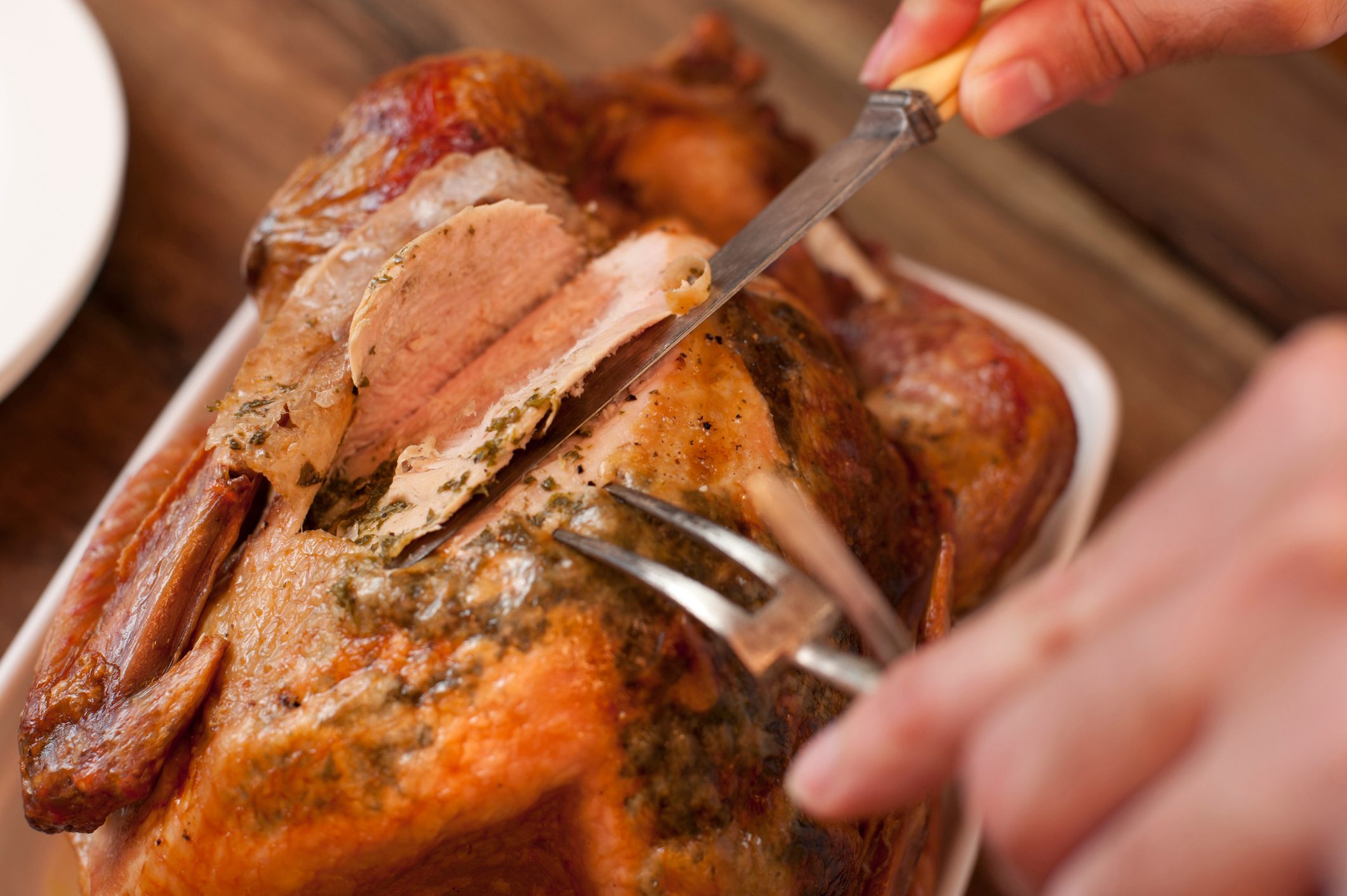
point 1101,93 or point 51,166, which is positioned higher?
point 51,166

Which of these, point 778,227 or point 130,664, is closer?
point 130,664

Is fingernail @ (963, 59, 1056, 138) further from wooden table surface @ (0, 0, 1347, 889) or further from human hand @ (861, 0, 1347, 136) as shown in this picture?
wooden table surface @ (0, 0, 1347, 889)

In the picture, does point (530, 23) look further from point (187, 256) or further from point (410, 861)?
point (410, 861)

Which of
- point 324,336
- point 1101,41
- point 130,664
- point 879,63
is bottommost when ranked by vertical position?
point 1101,41

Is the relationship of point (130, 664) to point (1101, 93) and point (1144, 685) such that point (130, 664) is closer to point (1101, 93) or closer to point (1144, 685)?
point (1144, 685)

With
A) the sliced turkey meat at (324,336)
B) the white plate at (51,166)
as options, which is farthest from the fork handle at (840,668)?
the white plate at (51,166)

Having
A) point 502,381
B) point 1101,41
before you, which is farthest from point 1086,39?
point 502,381

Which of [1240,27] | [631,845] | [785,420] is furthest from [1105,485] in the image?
[631,845]
